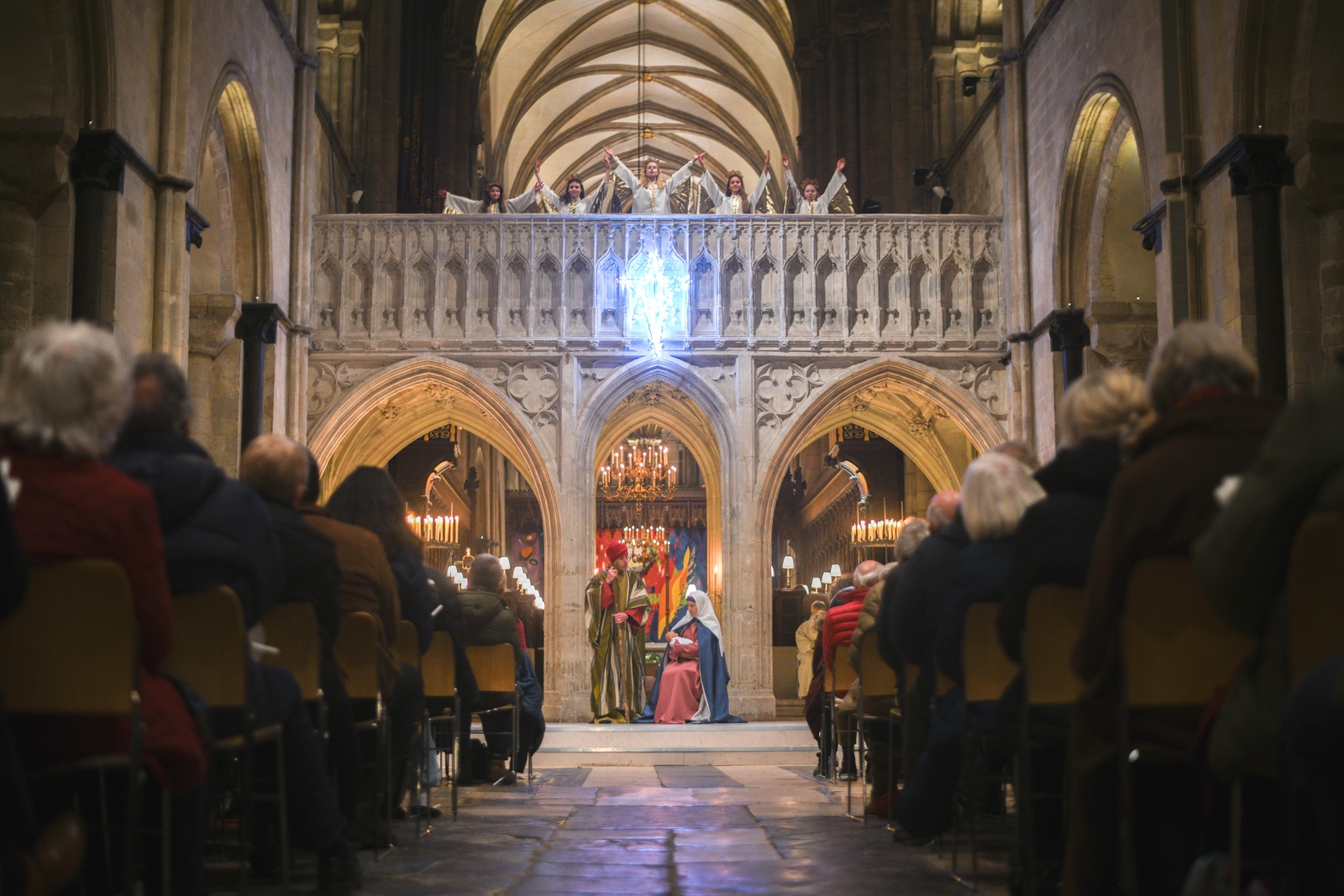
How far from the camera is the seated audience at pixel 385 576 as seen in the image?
13.7ft

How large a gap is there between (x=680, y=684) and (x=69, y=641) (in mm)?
10901

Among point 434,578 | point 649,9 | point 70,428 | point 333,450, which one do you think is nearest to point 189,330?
point 333,450

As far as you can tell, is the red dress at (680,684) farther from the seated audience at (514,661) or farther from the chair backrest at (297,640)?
the chair backrest at (297,640)

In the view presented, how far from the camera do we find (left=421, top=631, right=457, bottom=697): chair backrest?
5773mm

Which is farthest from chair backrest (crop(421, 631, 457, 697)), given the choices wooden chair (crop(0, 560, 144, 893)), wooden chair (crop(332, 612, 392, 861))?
wooden chair (crop(0, 560, 144, 893))

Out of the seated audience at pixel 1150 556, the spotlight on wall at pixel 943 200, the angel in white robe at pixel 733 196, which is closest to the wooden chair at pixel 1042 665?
the seated audience at pixel 1150 556

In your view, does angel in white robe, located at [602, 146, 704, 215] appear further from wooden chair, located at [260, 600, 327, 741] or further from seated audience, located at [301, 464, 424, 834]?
wooden chair, located at [260, 600, 327, 741]

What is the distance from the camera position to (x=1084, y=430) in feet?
10.4

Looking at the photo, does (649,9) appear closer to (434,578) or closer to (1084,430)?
(434,578)

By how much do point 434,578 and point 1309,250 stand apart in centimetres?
597

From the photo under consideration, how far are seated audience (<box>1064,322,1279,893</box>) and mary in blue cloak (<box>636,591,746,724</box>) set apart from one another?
32.4 ft

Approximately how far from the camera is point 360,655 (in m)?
4.18

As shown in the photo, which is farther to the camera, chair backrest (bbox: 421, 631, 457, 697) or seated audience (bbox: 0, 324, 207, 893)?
chair backrest (bbox: 421, 631, 457, 697)

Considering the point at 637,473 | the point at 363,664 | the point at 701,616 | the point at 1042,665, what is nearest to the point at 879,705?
the point at 363,664
